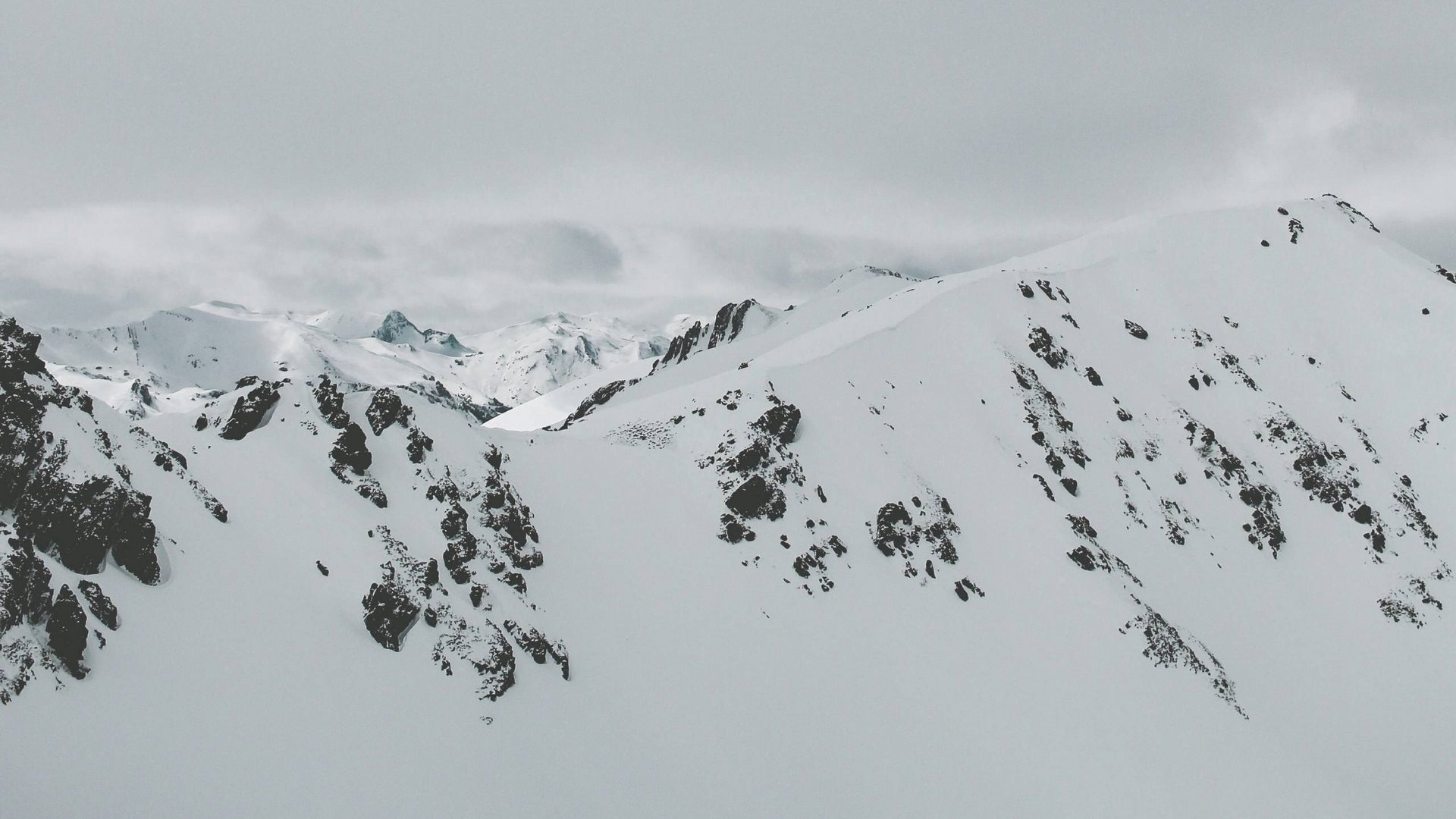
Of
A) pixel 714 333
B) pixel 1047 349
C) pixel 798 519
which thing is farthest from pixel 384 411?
pixel 714 333

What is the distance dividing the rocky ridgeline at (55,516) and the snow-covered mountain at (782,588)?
0.11 m

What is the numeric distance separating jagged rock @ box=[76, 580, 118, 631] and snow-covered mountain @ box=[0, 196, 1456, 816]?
10cm

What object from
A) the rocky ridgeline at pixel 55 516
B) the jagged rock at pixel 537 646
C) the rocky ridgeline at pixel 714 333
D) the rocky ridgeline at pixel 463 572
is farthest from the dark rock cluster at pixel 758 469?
the rocky ridgeline at pixel 714 333

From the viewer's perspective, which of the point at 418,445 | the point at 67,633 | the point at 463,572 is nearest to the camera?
the point at 67,633

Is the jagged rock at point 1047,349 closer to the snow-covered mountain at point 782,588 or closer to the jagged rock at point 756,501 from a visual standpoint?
the snow-covered mountain at point 782,588

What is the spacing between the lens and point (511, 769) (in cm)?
2475

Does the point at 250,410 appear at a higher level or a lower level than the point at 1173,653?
higher

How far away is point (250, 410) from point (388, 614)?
17.3 metres

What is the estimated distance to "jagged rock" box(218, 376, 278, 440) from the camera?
35344 mm

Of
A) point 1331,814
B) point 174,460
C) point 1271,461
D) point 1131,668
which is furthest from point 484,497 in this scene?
point 1271,461

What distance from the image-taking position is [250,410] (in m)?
36.1

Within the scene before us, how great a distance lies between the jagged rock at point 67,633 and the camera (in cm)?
1870

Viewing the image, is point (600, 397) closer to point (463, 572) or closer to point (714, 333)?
point (714, 333)

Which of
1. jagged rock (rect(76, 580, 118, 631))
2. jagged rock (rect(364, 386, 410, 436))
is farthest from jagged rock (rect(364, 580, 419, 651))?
jagged rock (rect(364, 386, 410, 436))
